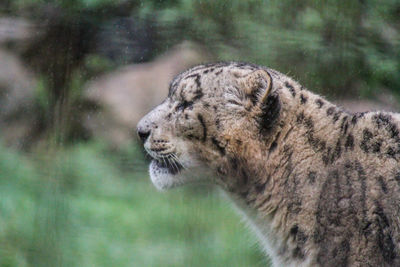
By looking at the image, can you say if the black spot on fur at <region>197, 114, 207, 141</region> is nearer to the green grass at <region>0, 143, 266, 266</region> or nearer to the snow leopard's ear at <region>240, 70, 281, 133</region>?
the snow leopard's ear at <region>240, 70, 281, 133</region>

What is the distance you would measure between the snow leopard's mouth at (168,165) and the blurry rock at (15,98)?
2.28 meters

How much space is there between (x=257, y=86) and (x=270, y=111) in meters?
0.10

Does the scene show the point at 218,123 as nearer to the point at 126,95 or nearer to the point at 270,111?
the point at 270,111

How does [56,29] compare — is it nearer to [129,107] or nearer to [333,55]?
[129,107]

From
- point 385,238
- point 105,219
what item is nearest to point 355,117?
point 385,238

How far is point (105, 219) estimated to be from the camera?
14.4ft

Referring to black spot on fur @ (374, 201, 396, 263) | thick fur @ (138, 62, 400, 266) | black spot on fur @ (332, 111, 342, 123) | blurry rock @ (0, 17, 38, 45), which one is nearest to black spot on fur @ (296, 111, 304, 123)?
thick fur @ (138, 62, 400, 266)

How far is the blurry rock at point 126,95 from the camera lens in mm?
5230

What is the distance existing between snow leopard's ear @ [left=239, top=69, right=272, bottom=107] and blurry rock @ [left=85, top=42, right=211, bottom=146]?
7.86ft

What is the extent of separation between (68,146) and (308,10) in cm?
180

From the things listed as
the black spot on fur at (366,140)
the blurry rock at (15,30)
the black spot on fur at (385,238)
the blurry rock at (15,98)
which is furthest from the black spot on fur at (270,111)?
the blurry rock at (15,30)

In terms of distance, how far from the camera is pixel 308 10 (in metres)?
4.83

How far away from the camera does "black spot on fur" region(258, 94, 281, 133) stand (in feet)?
9.03

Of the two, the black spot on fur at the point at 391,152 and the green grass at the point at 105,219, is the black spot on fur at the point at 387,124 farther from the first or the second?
the green grass at the point at 105,219
